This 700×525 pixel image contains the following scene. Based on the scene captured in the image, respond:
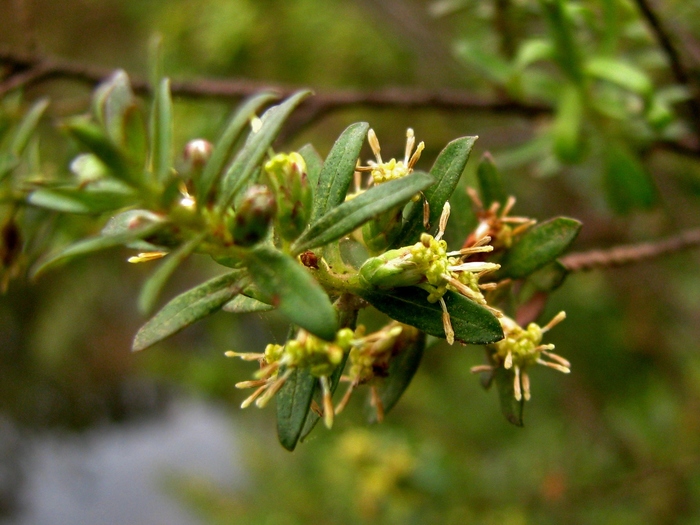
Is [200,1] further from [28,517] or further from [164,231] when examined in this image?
[28,517]

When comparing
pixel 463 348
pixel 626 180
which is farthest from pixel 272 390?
pixel 463 348

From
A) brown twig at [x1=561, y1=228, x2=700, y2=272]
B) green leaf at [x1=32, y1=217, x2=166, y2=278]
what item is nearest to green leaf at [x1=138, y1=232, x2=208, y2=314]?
green leaf at [x1=32, y1=217, x2=166, y2=278]

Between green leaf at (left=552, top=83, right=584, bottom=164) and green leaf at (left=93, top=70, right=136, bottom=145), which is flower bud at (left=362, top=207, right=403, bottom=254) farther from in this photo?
green leaf at (left=552, top=83, right=584, bottom=164)

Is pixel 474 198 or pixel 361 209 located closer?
pixel 361 209

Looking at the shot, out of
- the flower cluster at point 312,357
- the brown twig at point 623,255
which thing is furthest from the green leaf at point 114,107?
the brown twig at point 623,255

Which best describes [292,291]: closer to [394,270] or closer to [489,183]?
[394,270]

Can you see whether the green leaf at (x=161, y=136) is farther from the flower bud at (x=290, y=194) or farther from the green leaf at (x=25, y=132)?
the green leaf at (x=25, y=132)

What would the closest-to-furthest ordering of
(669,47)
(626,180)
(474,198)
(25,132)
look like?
(474,198), (25,132), (669,47), (626,180)
